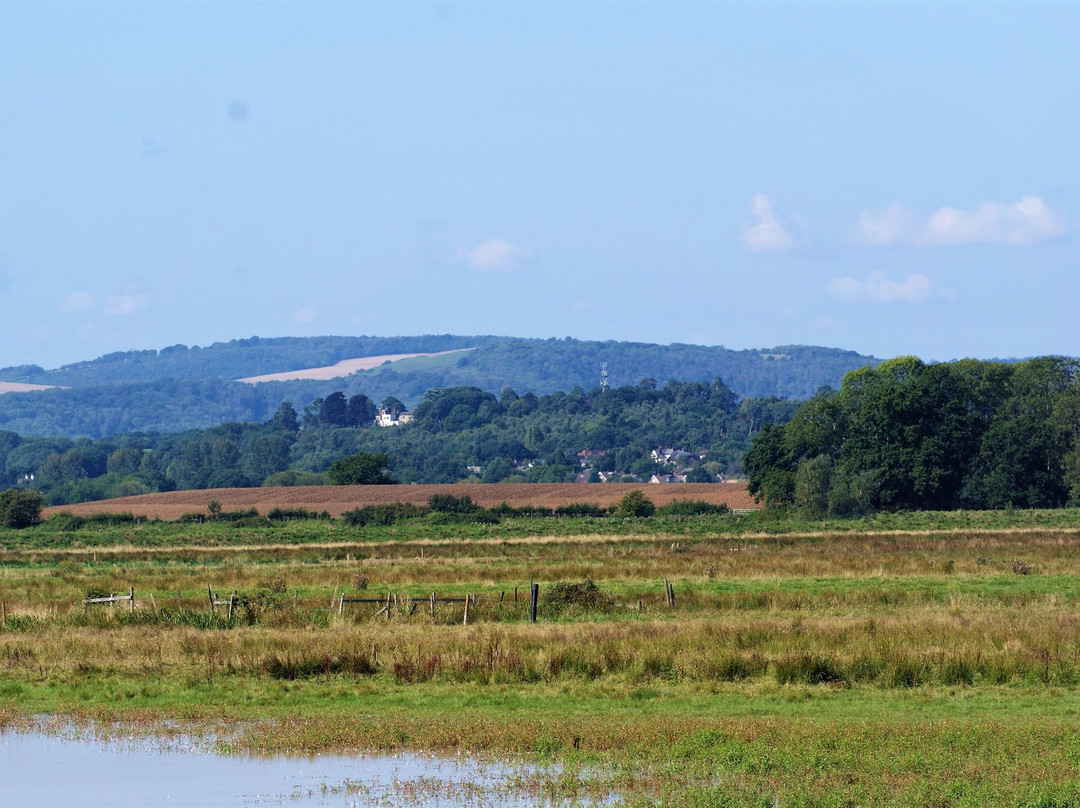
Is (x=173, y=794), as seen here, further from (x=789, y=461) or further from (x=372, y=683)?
(x=789, y=461)

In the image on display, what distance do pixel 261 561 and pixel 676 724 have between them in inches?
1512

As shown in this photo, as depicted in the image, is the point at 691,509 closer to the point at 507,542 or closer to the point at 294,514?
the point at 294,514

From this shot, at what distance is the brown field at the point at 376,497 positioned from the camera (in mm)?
115062

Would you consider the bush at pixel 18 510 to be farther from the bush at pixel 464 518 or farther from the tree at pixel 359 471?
the tree at pixel 359 471

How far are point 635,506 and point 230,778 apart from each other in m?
89.6

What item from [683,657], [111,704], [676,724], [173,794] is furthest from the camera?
[683,657]

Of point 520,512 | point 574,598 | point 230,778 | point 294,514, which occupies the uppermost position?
point 574,598

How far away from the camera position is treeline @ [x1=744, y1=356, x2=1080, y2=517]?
9544 cm

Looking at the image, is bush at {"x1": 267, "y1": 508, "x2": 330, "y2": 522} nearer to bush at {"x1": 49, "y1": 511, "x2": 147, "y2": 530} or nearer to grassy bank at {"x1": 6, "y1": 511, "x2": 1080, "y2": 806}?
bush at {"x1": 49, "y1": 511, "x2": 147, "y2": 530}

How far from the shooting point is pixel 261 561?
5572 cm

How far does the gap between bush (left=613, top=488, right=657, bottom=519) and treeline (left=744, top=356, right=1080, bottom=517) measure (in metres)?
9.06

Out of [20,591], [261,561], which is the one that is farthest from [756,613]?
[261,561]

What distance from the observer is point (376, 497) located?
12125 centimetres

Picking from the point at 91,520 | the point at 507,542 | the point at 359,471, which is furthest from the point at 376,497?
the point at 507,542
